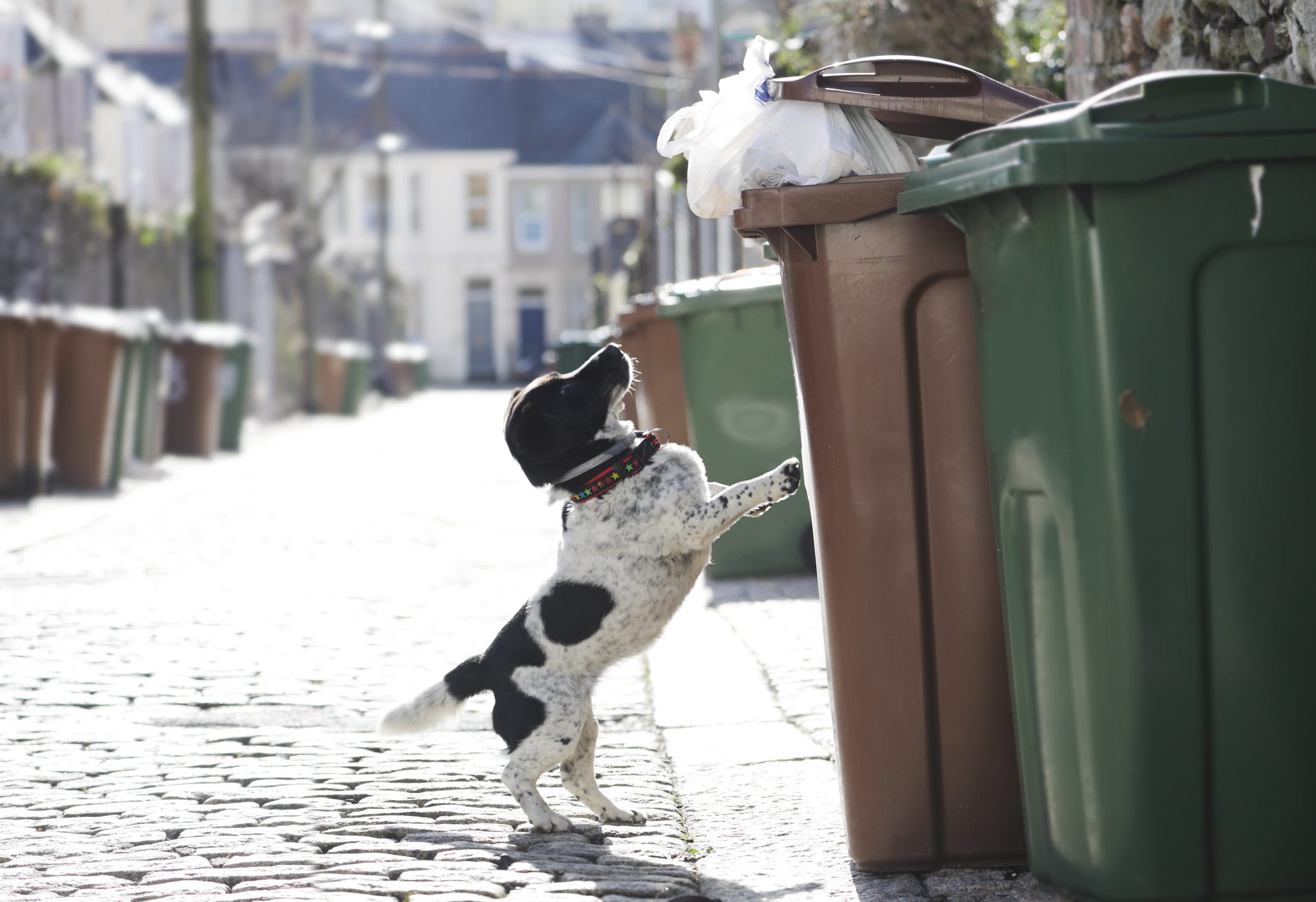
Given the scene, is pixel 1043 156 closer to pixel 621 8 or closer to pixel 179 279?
pixel 179 279

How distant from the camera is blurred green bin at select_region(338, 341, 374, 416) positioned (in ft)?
110

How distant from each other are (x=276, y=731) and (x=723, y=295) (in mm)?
3237

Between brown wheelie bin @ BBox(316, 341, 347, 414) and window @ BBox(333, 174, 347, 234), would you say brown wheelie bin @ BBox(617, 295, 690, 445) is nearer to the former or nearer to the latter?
brown wheelie bin @ BBox(316, 341, 347, 414)

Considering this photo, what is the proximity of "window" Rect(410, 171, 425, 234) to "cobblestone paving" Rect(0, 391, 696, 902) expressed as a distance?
45215 millimetres

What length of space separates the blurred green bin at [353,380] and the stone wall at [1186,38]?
27445mm

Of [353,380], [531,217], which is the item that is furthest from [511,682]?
[531,217]

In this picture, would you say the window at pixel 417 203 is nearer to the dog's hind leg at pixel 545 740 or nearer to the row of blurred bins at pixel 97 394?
the row of blurred bins at pixel 97 394

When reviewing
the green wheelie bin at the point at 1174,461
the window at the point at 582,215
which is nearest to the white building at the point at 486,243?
the window at the point at 582,215

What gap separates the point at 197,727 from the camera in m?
5.19

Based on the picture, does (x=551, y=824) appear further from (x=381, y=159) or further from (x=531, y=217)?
(x=531, y=217)

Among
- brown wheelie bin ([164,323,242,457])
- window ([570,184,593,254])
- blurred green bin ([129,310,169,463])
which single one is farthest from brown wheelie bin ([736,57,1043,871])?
window ([570,184,593,254])

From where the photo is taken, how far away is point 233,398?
2053 cm

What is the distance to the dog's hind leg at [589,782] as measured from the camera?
3973 millimetres

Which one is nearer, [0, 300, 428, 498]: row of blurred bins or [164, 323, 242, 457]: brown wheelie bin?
[0, 300, 428, 498]: row of blurred bins
